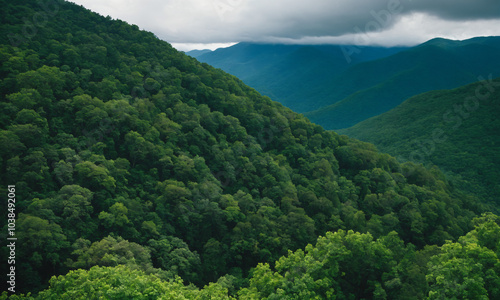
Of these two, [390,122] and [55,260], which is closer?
[55,260]

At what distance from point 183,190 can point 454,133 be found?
136 meters

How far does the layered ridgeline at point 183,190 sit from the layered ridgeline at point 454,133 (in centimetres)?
4799

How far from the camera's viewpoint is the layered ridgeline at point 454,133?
111 metres

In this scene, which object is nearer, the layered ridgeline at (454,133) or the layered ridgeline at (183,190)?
the layered ridgeline at (183,190)

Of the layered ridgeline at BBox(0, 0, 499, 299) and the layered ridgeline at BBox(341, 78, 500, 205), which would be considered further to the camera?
the layered ridgeline at BBox(341, 78, 500, 205)

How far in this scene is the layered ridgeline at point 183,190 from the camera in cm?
2947

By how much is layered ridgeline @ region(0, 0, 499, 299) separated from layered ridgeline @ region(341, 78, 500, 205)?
48.0 meters

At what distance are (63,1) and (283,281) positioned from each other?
85061 mm

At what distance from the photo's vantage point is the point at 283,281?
27797 millimetres

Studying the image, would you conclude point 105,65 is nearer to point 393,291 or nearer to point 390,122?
point 393,291

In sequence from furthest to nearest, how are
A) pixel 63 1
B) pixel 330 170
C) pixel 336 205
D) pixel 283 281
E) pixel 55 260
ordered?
1. pixel 63 1
2. pixel 330 170
3. pixel 336 205
4. pixel 55 260
5. pixel 283 281

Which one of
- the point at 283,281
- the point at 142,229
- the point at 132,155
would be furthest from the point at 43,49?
the point at 283,281

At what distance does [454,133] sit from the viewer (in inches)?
5448

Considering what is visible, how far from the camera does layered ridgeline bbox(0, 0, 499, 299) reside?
29469 mm
